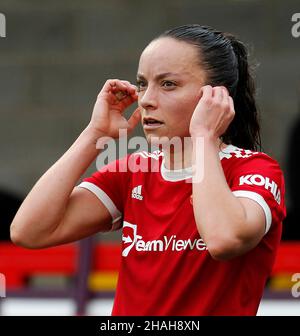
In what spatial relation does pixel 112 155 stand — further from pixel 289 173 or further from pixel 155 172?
pixel 289 173

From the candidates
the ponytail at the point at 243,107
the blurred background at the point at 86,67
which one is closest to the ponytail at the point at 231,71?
the ponytail at the point at 243,107

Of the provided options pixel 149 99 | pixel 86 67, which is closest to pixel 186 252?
pixel 149 99

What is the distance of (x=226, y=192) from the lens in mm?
2170

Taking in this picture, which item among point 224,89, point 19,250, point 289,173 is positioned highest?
point 224,89

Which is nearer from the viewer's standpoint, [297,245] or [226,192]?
[226,192]

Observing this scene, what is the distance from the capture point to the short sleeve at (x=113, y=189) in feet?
8.12

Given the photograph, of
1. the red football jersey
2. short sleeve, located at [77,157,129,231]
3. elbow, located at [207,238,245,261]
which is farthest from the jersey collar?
elbow, located at [207,238,245,261]

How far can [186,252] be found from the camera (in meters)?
2.27

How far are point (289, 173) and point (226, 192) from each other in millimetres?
3419

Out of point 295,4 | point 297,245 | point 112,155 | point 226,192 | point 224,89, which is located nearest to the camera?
point 226,192

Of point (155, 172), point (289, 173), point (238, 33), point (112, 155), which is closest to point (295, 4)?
point (238, 33)

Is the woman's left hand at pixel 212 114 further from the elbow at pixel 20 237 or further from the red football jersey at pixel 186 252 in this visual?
the elbow at pixel 20 237

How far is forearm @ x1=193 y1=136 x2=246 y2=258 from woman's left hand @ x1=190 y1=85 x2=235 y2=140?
102 mm
